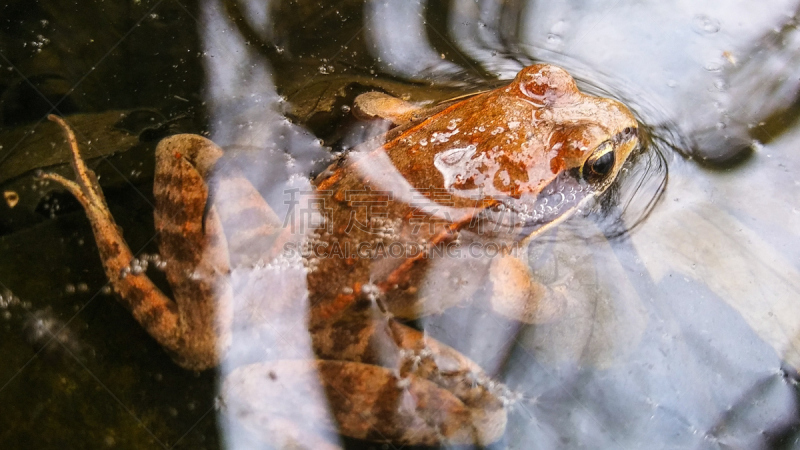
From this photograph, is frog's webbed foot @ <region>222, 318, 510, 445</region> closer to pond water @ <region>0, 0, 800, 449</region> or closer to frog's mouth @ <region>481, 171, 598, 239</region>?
pond water @ <region>0, 0, 800, 449</region>

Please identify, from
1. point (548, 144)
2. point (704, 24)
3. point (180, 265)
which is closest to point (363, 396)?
point (180, 265)

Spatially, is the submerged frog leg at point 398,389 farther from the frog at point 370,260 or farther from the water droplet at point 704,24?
the water droplet at point 704,24

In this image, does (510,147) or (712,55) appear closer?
(510,147)

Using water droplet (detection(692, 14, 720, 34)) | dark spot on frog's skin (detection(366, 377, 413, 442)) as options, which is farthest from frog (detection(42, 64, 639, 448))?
water droplet (detection(692, 14, 720, 34))

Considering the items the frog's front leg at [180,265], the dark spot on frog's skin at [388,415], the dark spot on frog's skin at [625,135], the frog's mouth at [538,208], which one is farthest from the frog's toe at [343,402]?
the dark spot on frog's skin at [625,135]

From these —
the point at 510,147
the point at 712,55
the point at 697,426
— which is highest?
the point at 712,55

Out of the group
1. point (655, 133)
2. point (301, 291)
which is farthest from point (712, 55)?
point (301, 291)

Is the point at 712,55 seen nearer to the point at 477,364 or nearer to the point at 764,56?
the point at 764,56
